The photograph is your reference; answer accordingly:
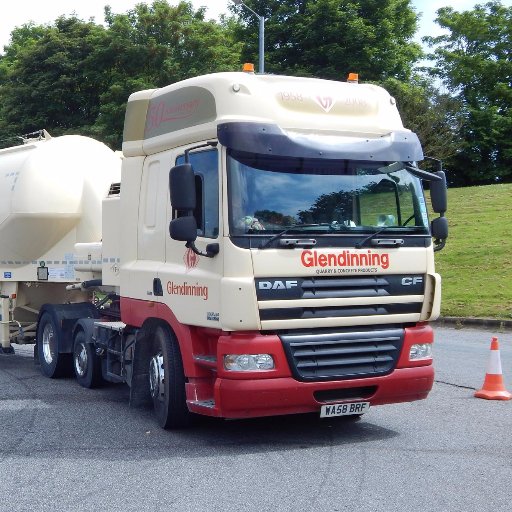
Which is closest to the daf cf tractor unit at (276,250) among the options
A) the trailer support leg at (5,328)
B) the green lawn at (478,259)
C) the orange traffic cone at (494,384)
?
the orange traffic cone at (494,384)

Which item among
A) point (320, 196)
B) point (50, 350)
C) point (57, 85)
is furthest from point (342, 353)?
point (57, 85)

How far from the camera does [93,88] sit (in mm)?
37906

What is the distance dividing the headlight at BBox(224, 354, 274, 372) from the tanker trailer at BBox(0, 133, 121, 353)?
15.5ft

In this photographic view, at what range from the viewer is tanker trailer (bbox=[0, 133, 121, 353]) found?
40.0 feet

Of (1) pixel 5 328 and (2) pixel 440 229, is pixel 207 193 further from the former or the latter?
(1) pixel 5 328

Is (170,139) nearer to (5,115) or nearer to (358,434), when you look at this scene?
(358,434)

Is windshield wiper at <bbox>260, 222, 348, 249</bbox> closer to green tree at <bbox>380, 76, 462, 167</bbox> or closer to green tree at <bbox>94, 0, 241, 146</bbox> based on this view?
green tree at <bbox>94, 0, 241, 146</bbox>

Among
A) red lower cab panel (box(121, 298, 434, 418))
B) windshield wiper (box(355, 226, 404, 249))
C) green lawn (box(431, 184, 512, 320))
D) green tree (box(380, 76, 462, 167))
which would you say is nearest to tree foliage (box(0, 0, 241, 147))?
green tree (box(380, 76, 462, 167))

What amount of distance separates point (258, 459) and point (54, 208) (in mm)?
6099

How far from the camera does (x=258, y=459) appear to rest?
7320 millimetres

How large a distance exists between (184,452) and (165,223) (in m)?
2.24

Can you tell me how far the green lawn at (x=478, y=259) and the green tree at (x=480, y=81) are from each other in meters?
16.0

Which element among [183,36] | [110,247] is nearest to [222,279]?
[110,247]

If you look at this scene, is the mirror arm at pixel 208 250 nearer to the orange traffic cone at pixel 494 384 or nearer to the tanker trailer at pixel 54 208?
the orange traffic cone at pixel 494 384
